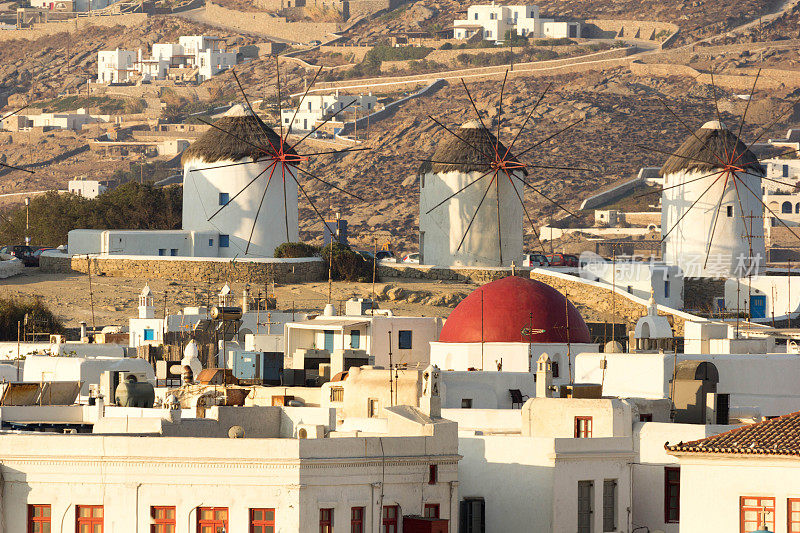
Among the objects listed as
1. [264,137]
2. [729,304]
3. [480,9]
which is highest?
[480,9]

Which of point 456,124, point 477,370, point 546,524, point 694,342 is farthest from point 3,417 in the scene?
point 456,124

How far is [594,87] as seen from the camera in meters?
121

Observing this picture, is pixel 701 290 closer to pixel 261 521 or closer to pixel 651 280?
pixel 651 280

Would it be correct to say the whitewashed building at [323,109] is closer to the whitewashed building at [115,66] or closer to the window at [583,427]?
the whitewashed building at [115,66]

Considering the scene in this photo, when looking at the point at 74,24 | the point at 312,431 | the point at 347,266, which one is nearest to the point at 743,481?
the point at 312,431

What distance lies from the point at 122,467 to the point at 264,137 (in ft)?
130

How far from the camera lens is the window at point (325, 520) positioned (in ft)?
62.6

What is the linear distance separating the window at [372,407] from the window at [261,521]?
278 inches

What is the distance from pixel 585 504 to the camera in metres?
22.0

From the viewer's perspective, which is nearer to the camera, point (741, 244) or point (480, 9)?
point (741, 244)

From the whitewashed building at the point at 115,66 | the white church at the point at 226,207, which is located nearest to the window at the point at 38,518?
Answer: the white church at the point at 226,207

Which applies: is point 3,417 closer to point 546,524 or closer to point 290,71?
point 546,524

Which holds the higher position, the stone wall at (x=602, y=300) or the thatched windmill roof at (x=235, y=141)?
the thatched windmill roof at (x=235, y=141)

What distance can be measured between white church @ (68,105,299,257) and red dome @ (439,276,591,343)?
938 inches
